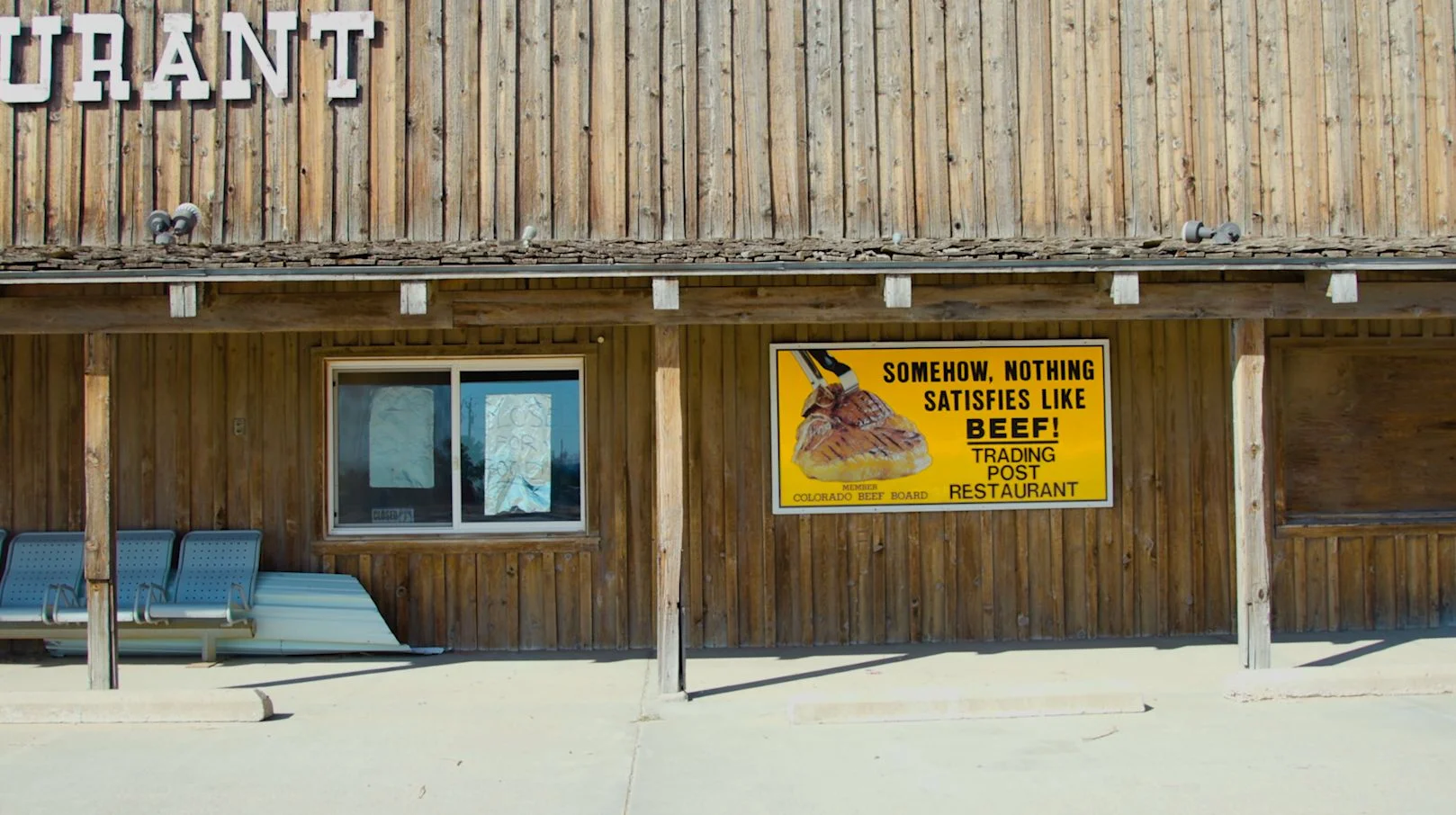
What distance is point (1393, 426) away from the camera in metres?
9.92

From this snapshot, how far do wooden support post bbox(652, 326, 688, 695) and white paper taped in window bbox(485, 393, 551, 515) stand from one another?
6.60ft

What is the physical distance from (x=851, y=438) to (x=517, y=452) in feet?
8.92

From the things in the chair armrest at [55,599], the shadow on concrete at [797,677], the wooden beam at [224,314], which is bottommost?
the shadow on concrete at [797,677]

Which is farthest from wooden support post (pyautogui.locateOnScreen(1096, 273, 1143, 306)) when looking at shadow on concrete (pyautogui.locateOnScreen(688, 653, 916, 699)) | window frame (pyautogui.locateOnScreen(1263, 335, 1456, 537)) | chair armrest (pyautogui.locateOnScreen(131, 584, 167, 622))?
chair armrest (pyautogui.locateOnScreen(131, 584, 167, 622))

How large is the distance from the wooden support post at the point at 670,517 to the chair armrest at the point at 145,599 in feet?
13.1

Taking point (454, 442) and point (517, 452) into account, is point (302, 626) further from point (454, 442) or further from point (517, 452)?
point (517, 452)

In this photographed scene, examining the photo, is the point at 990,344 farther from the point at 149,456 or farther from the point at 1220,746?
the point at 149,456

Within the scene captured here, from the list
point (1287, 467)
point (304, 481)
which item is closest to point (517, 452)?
point (304, 481)

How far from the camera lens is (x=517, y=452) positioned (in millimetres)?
9609

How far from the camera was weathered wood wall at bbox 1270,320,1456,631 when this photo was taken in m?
9.82

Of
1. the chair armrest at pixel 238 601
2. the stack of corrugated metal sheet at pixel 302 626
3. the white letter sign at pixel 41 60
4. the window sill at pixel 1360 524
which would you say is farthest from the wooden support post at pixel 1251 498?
the white letter sign at pixel 41 60

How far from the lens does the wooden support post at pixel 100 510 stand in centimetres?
785

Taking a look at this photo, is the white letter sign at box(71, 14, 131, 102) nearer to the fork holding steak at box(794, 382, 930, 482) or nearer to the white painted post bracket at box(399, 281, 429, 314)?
the white painted post bracket at box(399, 281, 429, 314)

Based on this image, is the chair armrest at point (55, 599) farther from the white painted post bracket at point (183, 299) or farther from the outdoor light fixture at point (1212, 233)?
the outdoor light fixture at point (1212, 233)
